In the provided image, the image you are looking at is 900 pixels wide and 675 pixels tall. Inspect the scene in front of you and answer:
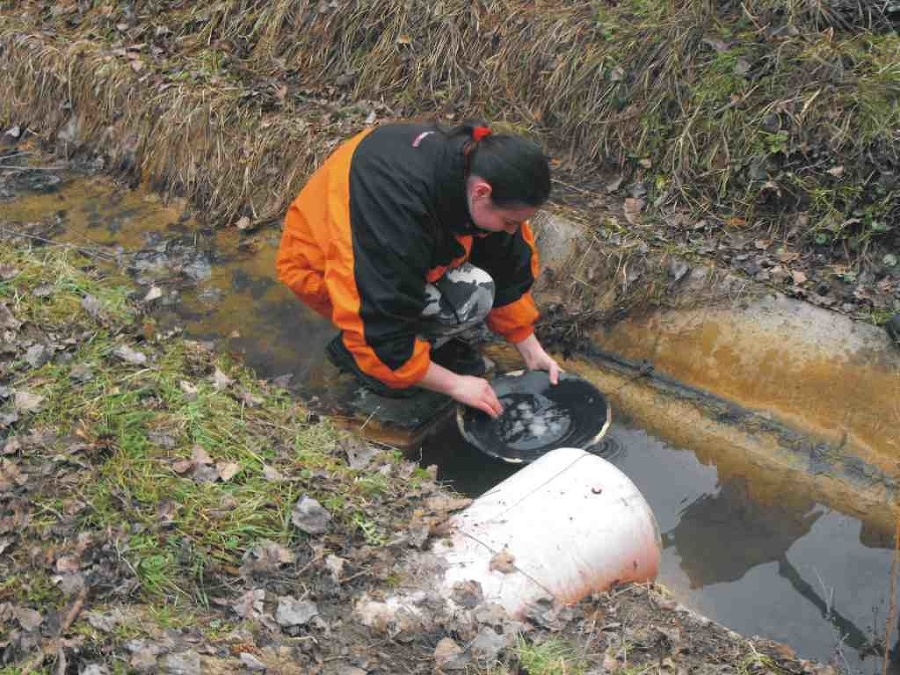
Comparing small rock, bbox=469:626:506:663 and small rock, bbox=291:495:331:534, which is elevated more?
small rock, bbox=469:626:506:663

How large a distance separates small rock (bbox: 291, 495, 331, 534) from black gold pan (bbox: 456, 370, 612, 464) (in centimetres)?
94

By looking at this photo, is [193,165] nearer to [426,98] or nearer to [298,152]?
[298,152]

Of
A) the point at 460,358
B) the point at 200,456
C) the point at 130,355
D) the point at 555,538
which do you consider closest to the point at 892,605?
the point at 555,538

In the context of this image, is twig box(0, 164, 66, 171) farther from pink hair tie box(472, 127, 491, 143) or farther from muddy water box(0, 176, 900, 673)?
pink hair tie box(472, 127, 491, 143)

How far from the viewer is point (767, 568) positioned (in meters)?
3.97

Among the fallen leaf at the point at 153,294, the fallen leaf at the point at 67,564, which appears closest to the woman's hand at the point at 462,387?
the fallen leaf at the point at 67,564

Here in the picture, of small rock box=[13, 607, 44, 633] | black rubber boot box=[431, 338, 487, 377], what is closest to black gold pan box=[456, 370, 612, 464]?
black rubber boot box=[431, 338, 487, 377]

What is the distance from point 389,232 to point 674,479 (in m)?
1.85

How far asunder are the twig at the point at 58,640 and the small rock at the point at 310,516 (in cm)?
75

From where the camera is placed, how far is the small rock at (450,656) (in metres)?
2.93

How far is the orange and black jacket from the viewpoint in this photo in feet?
12.1

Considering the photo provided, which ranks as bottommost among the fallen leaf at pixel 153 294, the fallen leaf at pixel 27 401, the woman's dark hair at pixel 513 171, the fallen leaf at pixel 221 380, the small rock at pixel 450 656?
the fallen leaf at pixel 153 294

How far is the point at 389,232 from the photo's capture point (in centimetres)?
368

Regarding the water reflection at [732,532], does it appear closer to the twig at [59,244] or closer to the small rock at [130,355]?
the small rock at [130,355]
